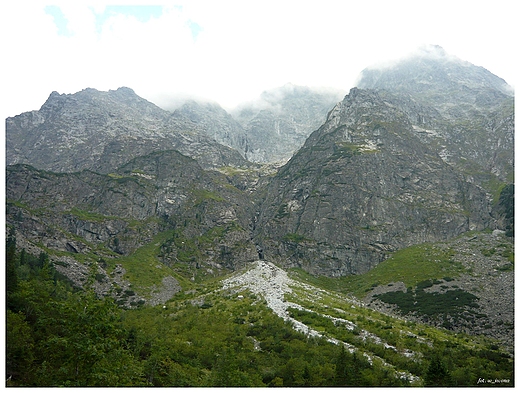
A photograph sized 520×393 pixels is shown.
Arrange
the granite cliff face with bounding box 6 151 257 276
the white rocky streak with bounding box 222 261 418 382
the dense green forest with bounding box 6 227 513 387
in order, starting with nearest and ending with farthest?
the dense green forest with bounding box 6 227 513 387, the white rocky streak with bounding box 222 261 418 382, the granite cliff face with bounding box 6 151 257 276

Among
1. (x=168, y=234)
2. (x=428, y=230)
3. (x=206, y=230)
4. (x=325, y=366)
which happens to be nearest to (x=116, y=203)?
(x=168, y=234)

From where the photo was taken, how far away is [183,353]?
153ft

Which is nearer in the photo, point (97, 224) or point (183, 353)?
point (183, 353)

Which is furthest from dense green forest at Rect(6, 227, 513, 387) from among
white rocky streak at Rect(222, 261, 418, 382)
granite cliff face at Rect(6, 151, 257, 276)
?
granite cliff face at Rect(6, 151, 257, 276)

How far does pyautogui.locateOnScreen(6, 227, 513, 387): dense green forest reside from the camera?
2266cm

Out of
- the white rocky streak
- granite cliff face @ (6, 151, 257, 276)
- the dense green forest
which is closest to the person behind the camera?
the dense green forest

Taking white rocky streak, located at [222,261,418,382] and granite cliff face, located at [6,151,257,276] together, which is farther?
granite cliff face, located at [6,151,257,276]

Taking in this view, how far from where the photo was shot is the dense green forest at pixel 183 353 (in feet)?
74.3

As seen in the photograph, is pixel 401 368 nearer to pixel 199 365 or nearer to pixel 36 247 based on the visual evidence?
pixel 199 365

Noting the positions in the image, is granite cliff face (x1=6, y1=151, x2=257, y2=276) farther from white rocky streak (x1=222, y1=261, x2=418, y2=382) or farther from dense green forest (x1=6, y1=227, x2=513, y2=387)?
dense green forest (x1=6, y1=227, x2=513, y2=387)

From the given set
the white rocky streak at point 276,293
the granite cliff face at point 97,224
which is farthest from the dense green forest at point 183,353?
the granite cliff face at point 97,224

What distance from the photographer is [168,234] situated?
18925 cm

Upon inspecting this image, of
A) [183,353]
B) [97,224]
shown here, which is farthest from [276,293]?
[97,224]

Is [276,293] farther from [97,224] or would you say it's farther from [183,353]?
[97,224]
